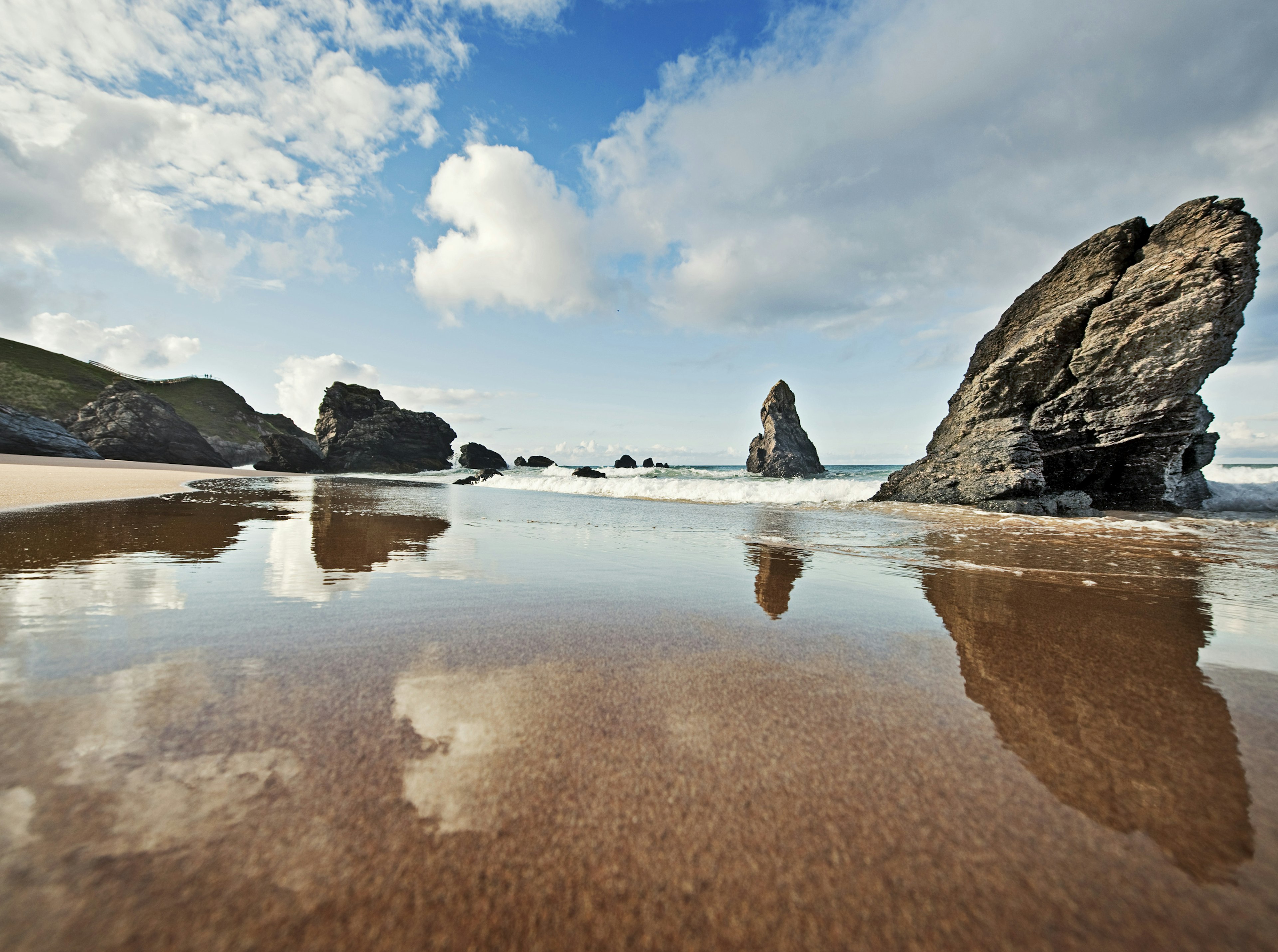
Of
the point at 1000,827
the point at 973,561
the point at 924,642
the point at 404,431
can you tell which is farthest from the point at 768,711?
the point at 404,431

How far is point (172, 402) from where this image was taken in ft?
220

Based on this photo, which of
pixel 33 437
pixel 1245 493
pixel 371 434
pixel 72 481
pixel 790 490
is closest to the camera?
pixel 72 481

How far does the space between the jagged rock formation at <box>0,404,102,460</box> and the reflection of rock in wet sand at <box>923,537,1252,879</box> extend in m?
38.4

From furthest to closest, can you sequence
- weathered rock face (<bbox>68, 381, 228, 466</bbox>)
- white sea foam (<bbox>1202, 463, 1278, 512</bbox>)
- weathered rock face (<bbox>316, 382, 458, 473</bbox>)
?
weathered rock face (<bbox>316, 382, 458, 473</bbox>), weathered rock face (<bbox>68, 381, 228, 466</bbox>), white sea foam (<bbox>1202, 463, 1278, 512</bbox>)

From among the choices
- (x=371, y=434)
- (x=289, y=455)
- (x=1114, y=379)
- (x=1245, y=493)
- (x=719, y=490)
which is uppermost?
(x=371, y=434)

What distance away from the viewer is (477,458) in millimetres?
55469

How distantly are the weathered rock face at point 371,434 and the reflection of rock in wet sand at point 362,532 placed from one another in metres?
44.8

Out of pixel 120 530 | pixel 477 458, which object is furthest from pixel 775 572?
pixel 477 458

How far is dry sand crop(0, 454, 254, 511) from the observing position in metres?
8.73

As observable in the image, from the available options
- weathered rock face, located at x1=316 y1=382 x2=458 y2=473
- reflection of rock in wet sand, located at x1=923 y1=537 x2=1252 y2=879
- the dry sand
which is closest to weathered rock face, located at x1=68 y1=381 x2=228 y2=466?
weathered rock face, located at x1=316 y1=382 x2=458 y2=473

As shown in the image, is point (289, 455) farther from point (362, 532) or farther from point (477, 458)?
point (362, 532)

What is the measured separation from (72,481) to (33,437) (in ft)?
71.5

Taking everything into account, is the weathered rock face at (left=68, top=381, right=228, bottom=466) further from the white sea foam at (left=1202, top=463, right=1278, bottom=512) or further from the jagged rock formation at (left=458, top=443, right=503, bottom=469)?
the white sea foam at (left=1202, top=463, right=1278, bottom=512)

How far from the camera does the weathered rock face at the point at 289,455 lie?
47188mm
